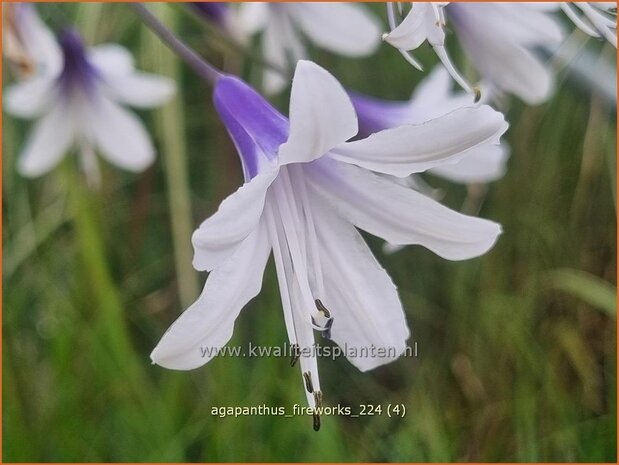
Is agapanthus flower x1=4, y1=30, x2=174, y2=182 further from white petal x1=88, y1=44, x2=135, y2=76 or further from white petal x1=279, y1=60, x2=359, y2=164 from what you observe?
white petal x1=279, y1=60, x2=359, y2=164

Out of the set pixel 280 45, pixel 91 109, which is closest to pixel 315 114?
pixel 280 45

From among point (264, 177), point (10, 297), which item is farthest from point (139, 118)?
point (264, 177)

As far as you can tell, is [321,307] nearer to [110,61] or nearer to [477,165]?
[477,165]

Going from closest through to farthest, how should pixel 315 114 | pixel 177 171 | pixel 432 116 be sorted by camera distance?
1. pixel 315 114
2. pixel 432 116
3. pixel 177 171

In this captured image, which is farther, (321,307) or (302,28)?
(302,28)

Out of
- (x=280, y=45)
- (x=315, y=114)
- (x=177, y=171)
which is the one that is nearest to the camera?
(x=315, y=114)

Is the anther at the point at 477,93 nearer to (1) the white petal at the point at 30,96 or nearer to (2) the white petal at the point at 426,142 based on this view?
(2) the white petal at the point at 426,142
